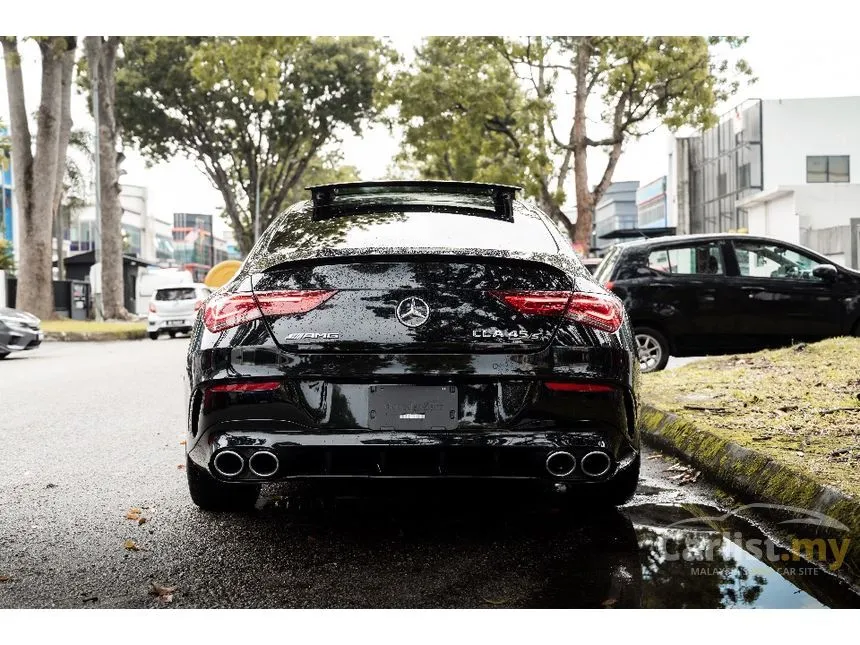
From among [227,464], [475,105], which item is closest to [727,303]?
[227,464]

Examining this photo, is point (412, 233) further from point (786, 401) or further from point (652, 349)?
point (652, 349)

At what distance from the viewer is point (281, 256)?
13.8 ft

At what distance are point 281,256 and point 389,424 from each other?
0.84 meters

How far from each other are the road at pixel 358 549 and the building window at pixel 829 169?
40.4 meters

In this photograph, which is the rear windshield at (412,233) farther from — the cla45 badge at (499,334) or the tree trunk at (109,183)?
the tree trunk at (109,183)

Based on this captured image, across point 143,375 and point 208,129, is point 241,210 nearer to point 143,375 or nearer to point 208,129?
point 208,129

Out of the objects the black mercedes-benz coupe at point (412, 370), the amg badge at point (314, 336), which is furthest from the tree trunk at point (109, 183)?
the amg badge at point (314, 336)

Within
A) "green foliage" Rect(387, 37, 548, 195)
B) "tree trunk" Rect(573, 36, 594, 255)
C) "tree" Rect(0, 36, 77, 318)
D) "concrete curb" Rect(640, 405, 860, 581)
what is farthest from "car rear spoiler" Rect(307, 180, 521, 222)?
"green foliage" Rect(387, 37, 548, 195)

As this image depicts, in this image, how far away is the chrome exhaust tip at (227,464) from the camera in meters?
4.05

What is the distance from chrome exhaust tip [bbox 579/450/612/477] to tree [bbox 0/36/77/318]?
23249mm

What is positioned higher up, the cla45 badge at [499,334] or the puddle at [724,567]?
the cla45 badge at [499,334]

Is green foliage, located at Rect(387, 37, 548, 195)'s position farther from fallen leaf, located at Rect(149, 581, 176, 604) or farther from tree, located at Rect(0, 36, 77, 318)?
fallen leaf, located at Rect(149, 581, 176, 604)
